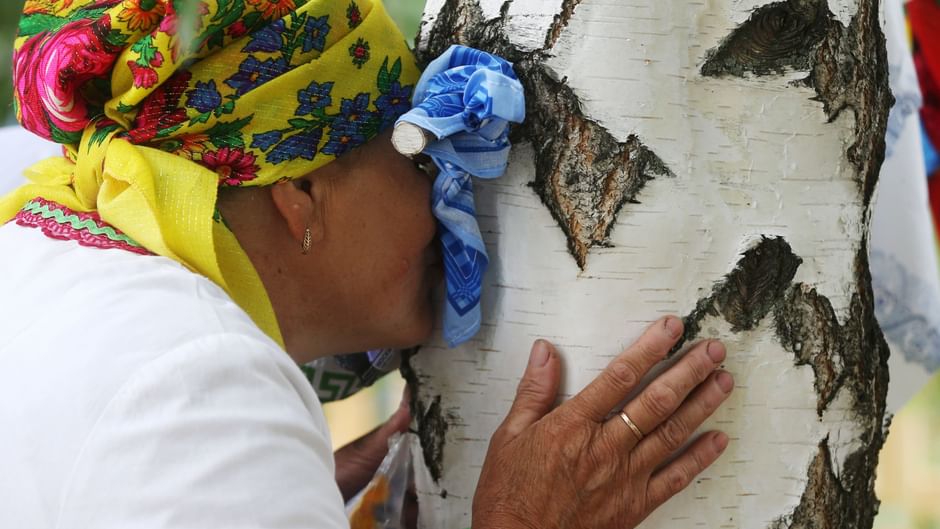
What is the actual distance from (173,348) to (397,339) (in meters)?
0.60

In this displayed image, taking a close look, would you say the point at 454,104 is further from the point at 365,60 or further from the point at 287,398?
the point at 287,398

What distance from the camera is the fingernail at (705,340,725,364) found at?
1.39 m

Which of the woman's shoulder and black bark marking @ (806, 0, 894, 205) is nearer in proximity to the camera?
the woman's shoulder

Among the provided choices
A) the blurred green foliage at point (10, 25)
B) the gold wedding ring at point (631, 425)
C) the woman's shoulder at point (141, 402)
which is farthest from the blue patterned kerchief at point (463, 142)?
the blurred green foliage at point (10, 25)

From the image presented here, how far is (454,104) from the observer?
1470 millimetres

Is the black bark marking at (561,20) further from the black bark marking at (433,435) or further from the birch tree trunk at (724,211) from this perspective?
the black bark marking at (433,435)

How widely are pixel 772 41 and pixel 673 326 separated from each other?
42 cm

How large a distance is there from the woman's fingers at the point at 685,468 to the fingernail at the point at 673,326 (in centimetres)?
16

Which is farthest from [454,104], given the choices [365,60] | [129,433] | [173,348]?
[129,433]

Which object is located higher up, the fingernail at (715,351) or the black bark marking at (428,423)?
the fingernail at (715,351)

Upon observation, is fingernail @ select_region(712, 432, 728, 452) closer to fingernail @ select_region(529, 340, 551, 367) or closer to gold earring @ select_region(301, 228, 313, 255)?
fingernail @ select_region(529, 340, 551, 367)

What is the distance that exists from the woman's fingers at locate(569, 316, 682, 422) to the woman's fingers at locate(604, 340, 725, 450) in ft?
0.07

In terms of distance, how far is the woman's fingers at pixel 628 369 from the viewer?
1392 millimetres

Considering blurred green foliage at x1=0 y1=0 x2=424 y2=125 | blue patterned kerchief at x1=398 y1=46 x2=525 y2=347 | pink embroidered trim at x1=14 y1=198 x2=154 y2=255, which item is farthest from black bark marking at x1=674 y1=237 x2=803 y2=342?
blurred green foliage at x1=0 y1=0 x2=424 y2=125
